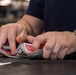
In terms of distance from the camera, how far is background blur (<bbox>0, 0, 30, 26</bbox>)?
4.91 m

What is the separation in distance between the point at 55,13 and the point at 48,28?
11 cm

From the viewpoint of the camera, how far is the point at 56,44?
0.89 metres

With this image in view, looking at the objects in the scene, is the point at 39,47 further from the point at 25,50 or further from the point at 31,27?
the point at 31,27

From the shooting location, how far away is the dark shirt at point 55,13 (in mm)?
1336

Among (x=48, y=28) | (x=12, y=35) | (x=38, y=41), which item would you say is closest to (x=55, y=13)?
(x=48, y=28)

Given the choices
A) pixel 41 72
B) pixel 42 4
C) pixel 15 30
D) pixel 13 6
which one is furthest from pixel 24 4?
pixel 41 72

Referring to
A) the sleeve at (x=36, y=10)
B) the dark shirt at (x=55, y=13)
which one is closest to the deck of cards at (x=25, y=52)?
the dark shirt at (x=55, y=13)

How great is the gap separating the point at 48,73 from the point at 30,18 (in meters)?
0.95

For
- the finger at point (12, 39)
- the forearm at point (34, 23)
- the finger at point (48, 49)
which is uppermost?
the finger at point (48, 49)

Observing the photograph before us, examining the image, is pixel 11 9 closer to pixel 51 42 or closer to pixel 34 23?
pixel 34 23

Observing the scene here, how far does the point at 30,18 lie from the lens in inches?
60.6

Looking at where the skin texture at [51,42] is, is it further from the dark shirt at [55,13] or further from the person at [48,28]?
the dark shirt at [55,13]

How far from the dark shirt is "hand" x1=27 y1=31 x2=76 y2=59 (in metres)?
0.40

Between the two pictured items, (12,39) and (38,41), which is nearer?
(38,41)
